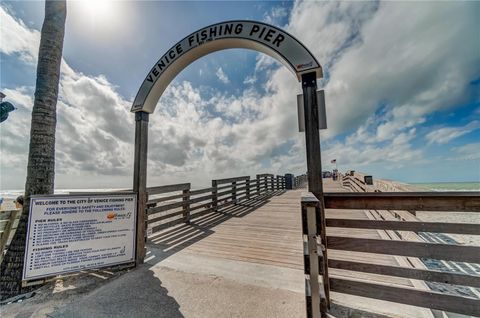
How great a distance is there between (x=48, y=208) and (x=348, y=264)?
350 centimetres

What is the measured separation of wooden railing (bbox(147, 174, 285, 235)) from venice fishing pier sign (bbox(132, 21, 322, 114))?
1.96m

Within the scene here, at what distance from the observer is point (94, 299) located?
219 centimetres

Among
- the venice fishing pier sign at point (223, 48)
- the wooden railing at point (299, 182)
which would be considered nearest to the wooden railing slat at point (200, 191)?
the venice fishing pier sign at point (223, 48)

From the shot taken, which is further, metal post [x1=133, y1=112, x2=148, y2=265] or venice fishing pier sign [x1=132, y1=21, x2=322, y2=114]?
metal post [x1=133, y1=112, x2=148, y2=265]

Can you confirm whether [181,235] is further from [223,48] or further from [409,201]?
[409,201]

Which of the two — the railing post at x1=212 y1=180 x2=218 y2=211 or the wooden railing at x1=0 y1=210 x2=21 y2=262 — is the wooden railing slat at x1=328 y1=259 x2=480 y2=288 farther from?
the railing post at x1=212 y1=180 x2=218 y2=211

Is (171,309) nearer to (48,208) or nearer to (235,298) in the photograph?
(235,298)

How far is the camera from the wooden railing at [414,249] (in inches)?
62.2

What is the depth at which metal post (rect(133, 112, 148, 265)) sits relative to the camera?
3134 millimetres

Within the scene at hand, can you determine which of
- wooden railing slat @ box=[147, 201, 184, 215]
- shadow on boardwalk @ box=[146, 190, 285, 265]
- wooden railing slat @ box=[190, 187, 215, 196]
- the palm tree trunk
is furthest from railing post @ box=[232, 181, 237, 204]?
the palm tree trunk

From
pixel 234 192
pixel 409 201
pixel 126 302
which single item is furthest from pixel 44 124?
pixel 234 192

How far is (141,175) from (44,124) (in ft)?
4.68

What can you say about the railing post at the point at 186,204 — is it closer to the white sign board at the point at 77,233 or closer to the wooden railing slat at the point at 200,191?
the wooden railing slat at the point at 200,191

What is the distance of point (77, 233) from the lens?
2.60m
